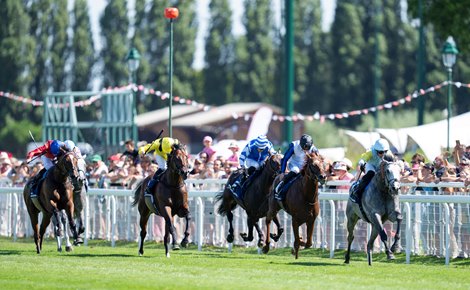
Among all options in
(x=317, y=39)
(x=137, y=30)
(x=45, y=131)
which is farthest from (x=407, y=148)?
(x=317, y=39)

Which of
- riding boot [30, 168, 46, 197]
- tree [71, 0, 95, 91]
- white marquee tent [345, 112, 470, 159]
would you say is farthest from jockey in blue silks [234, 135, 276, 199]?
tree [71, 0, 95, 91]

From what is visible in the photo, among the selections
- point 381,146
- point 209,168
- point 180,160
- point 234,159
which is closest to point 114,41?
point 234,159

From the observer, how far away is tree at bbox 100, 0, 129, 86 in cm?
6856

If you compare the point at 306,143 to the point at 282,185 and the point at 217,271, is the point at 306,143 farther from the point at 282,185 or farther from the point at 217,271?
the point at 217,271

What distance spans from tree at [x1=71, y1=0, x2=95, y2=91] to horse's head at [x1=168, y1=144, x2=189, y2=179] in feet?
156

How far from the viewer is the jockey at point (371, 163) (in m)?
18.2

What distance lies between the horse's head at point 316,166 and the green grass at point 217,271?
3.88 feet

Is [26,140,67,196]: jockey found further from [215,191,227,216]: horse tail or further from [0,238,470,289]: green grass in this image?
[215,191,227,216]: horse tail

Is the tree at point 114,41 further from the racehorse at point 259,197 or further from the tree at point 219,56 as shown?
the racehorse at point 259,197

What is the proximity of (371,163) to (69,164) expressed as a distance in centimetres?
483

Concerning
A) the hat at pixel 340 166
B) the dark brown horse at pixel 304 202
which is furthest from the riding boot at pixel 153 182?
the hat at pixel 340 166

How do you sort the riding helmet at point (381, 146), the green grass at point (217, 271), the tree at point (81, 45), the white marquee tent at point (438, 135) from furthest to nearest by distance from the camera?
1. the tree at point (81, 45)
2. the white marquee tent at point (438, 135)
3. the riding helmet at point (381, 146)
4. the green grass at point (217, 271)

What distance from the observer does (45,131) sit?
34.3 metres

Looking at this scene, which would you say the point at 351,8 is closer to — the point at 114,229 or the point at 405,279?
the point at 114,229
